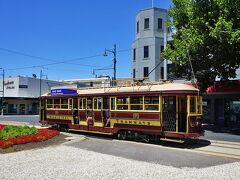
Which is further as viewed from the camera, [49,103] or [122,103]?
[49,103]

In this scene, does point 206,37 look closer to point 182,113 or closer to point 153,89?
point 153,89

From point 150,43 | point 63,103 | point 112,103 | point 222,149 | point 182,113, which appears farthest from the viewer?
point 150,43

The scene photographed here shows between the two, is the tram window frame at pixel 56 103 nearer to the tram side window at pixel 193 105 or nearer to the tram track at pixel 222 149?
the tram side window at pixel 193 105

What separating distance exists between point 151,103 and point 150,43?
93.1 feet

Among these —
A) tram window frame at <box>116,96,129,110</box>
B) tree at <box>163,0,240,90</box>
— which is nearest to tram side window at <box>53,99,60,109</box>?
tram window frame at <box>116,96,129,110</box>

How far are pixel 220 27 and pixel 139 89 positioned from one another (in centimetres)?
736

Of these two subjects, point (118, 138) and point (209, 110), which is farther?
→ point (209, 110)

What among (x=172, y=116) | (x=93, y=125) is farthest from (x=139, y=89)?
(x=93, y=125)

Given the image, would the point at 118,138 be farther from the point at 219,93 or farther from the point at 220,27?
the point at 219,93

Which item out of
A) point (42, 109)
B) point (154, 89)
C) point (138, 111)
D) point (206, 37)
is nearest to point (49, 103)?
point (42, 109)

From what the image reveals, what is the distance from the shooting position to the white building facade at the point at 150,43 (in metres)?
45.9

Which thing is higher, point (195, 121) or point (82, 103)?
point (82, 103)

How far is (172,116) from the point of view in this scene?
59.0 feet

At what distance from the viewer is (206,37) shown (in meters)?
24.6
